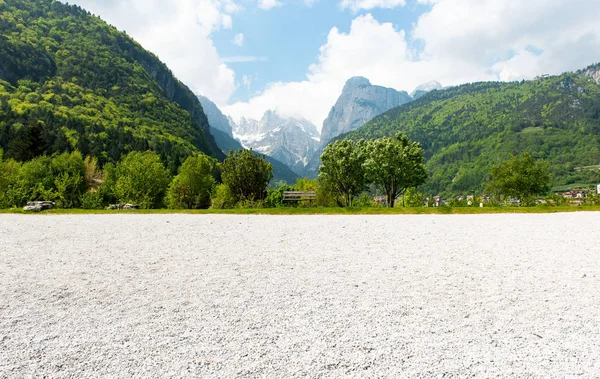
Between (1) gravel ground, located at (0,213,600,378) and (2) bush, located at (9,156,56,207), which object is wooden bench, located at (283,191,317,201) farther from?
(2) bush, located at (9,156,56,207)

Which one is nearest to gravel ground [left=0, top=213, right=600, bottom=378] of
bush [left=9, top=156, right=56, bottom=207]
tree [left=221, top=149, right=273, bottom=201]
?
tree [left=221, top=149, right=273, bottom=201]

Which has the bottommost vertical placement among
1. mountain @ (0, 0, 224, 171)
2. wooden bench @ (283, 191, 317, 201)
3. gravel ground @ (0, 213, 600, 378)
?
gravel ground @ (0, 213, 600, 378)

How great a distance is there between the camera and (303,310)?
205 inches

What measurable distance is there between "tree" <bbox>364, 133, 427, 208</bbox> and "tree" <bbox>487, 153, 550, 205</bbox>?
26.2 meters

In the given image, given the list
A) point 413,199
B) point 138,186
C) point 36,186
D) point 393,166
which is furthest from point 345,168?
point 36,186

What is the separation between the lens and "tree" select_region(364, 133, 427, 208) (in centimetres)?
3466

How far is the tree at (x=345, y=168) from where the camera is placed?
36.8 metres

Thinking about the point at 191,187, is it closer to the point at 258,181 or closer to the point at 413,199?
the point at 258,181

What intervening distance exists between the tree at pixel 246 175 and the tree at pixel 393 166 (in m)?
11.0

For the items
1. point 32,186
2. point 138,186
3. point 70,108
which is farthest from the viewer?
point 70,108

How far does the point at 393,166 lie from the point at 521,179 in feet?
102

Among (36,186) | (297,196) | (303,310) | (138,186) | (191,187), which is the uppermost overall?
(191,187)

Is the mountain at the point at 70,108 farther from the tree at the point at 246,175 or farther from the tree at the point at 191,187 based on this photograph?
the tree at the point at 246,175

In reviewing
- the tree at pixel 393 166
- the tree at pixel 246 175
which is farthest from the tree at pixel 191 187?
the tree at pixel 393 166
